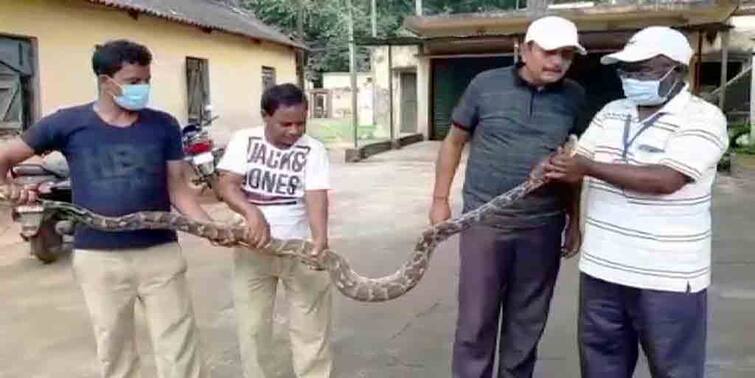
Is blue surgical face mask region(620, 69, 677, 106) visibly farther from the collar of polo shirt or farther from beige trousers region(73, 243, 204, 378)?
beige trousers region(73, 243, 204, 378)

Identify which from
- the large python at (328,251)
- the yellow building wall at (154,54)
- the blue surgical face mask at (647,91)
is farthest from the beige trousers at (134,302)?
the yellow building wall at (154,54)

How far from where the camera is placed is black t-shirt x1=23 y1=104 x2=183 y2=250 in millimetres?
2932

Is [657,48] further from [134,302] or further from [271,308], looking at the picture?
[134,302]

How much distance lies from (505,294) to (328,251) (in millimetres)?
725

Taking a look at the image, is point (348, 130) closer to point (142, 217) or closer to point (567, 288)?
point (567, 288)

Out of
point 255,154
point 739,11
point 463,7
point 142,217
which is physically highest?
point 463,7

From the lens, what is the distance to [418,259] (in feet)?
10.2

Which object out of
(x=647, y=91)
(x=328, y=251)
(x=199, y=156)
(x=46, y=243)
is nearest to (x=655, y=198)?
(x=647, y=91)

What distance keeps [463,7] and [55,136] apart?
3445 cm

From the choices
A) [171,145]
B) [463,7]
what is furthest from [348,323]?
[463,7]

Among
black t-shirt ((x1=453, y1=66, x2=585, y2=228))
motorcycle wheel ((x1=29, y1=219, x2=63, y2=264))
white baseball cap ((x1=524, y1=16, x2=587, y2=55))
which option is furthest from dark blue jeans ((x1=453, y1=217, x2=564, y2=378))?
motorcycle wheel ((x1=29, y1=219, x2=63, y2=264))

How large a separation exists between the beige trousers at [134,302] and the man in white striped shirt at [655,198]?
4.78 ft

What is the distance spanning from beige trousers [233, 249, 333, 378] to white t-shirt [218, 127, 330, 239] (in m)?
0.16

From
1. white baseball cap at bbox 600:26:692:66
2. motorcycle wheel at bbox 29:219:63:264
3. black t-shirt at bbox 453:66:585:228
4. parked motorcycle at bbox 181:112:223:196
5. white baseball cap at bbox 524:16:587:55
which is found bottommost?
motorcycle wheel at bbox 29:219:63:264
